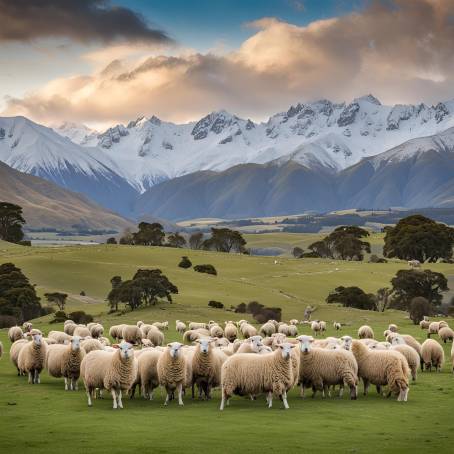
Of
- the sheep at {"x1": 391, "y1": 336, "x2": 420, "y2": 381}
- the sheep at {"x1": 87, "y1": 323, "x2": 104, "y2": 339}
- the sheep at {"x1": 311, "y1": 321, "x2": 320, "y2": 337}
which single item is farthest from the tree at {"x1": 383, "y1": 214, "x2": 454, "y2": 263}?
the sheep at {"x1": 391, "y1": 336, "x2": 420, "y2": 381}

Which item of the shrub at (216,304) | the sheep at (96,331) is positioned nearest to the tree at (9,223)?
the shrub at (216,304)

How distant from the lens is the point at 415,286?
271 ft

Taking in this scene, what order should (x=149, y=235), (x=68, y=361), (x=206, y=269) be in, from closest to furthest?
(x=68, y=361) < (x=206, y=269) < (x=149, y=235)

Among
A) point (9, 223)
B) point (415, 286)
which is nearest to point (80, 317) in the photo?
point (415, 286)

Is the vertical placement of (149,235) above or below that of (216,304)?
above

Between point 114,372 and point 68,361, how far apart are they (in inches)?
163

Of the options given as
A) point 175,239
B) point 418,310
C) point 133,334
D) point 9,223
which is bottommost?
point 133,334

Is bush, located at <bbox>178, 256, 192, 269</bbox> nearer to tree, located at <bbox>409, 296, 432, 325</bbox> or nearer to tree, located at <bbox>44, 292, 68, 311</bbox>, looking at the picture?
tree, located at <bbox>44, 292, 68, 311</bbox>

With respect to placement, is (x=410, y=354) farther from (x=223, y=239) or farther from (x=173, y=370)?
(x=223, y=239)

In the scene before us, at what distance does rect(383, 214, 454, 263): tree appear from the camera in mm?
118500

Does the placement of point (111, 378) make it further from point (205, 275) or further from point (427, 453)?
point (205, 275)

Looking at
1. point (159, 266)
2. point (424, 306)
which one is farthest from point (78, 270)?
point (424, 306)

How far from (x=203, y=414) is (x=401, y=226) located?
346 feet

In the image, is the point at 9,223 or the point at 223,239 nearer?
Answer: the point at 9,223
